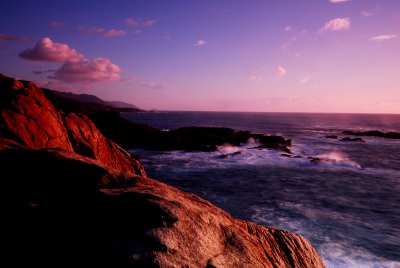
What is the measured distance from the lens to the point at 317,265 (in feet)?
28.4

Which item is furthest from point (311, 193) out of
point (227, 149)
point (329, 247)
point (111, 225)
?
point (227, 149)

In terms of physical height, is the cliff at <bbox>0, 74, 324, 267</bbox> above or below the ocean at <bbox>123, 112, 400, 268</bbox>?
above

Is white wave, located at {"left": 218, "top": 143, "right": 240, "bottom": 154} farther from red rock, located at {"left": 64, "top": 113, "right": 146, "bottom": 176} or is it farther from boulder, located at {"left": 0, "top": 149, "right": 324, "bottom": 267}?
boulder, located at {"left": 0, "top": 149, "right": 324, "bottom": 267}

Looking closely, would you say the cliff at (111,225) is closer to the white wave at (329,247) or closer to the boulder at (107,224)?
the boulder at (107,224)

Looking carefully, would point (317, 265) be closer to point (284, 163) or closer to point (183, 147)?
point (284, 163)

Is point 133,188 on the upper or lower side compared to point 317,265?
upper

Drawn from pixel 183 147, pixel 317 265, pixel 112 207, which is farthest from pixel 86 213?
pixel 183 147

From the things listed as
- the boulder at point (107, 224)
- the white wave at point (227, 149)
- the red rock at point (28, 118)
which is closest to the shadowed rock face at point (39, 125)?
the red rock at point (28, 118)

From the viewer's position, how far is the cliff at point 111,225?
5.29 meters

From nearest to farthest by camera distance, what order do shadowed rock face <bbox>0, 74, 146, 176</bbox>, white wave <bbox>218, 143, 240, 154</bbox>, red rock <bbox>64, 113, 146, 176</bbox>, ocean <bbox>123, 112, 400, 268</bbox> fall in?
shadowed rock face <bbox>0, 74, 146, 176</bbox> → red rock <bbox>64, 113, 146, 176</bbox> → ocean <bbox>123, 112, 400, 268</bbox> → white wave <bbox>218, 143, 240, 154</bbox>

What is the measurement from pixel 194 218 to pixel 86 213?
2170mm

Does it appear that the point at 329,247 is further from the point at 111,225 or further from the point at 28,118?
the point at 28,118

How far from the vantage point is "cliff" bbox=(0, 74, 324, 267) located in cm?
529

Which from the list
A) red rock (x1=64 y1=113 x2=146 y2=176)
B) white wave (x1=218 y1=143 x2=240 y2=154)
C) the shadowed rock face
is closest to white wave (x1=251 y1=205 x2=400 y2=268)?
red rock (x1=64 y1=113 x2=146 y2=176)
